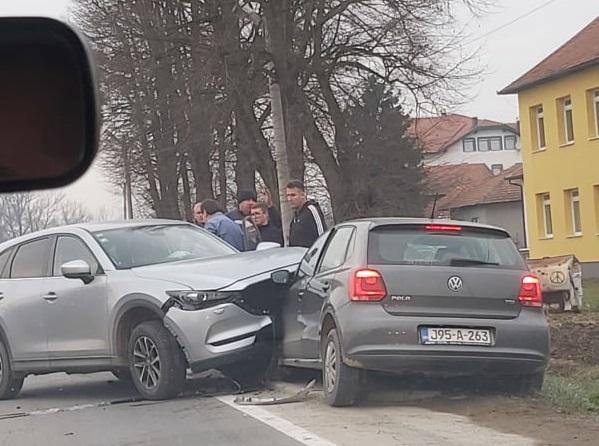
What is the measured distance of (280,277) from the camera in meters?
11.0

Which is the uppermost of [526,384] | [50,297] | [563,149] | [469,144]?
[469,144]

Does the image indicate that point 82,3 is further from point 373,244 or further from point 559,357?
point 373,244

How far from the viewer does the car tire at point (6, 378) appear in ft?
Result: 38.3

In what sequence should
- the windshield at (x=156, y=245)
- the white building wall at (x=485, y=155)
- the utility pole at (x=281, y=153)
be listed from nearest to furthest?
the windshield at (x=156, y=245) → the utility pole at (x=281, y=153) → the white building wall at (x=485, y=155)

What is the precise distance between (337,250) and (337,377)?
1268 mm

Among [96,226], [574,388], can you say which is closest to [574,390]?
[574,388]

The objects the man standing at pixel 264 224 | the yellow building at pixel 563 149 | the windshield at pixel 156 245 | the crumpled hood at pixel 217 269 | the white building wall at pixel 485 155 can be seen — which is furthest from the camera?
the white building wall at pixel 485 155

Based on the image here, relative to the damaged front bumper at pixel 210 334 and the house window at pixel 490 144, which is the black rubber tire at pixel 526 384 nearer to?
the damaged front bumper at pixel 210 334

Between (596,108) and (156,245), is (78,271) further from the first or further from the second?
(596,108)

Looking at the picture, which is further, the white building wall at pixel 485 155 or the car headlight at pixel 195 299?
the white building wall at pixel 485 155

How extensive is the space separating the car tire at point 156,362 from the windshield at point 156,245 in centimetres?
81

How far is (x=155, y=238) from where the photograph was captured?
12.0 metres

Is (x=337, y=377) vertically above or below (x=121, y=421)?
above

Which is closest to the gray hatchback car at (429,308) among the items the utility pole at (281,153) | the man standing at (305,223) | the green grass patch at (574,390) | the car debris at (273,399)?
the green grass patch at (574,390)
